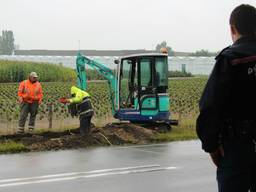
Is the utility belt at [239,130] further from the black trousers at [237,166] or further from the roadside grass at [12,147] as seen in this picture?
the roadside grass at [12,147]

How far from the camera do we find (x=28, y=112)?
16484mm

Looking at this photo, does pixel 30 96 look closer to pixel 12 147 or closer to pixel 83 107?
pixel 83 107

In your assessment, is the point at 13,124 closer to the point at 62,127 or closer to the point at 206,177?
the point at 62,127

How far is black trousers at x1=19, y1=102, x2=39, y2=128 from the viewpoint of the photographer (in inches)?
631

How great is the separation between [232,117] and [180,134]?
13042 mm

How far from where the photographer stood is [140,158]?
1170cm

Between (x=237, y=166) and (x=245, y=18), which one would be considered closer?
(x=237, y=166)

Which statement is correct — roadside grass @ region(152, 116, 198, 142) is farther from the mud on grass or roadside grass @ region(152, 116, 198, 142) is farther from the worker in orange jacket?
the worker in orange jacket

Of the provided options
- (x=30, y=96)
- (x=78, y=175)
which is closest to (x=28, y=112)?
(x=30, y=96)

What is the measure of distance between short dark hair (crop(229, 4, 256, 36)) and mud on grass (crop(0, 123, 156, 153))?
10.1 meters

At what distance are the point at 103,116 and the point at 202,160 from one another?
11.0 meters

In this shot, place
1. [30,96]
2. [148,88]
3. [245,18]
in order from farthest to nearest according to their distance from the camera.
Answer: [148,88] → [30,96] → [245,18]

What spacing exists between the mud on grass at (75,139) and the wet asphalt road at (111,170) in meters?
0.67

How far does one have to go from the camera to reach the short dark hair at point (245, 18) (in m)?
3.50
